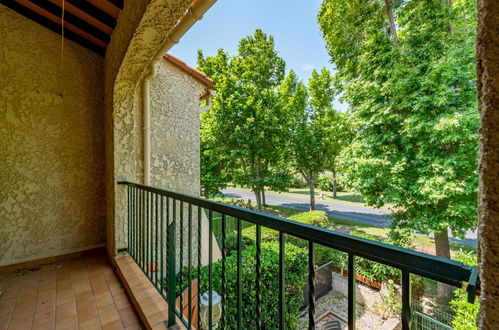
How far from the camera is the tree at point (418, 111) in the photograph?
16.1 feet

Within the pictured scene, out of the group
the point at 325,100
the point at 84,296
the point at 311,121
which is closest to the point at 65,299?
the point at 84,296

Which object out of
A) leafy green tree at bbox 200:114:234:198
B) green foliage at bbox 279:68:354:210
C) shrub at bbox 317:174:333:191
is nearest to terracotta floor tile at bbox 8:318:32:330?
leafy green tree at bbox 200:114:234:198

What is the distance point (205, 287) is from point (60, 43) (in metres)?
3.46

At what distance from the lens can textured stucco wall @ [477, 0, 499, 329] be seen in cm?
35

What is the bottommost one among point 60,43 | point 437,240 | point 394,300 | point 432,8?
point 394,300

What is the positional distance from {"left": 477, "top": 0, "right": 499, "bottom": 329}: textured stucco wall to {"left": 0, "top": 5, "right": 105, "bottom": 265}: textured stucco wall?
3.55 metres

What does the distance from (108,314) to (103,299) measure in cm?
24

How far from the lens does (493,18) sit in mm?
366

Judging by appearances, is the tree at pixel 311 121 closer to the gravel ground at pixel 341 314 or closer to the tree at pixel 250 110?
the tree at pixel 250 110

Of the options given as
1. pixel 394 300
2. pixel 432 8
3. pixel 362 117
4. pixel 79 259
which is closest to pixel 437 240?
pixel 394 300

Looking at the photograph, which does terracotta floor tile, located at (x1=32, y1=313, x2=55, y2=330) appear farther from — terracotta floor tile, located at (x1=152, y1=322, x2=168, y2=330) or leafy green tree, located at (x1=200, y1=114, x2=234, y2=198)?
leafy green tree, located at (x1=200, y1=114, x2=234, y2=198)

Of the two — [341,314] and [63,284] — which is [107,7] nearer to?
[63,284]

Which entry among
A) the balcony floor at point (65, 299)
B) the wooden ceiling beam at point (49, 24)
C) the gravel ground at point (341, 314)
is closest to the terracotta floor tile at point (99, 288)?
the balcony floor at point (65, 299)

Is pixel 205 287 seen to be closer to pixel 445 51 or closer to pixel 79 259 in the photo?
pixel 79 259
